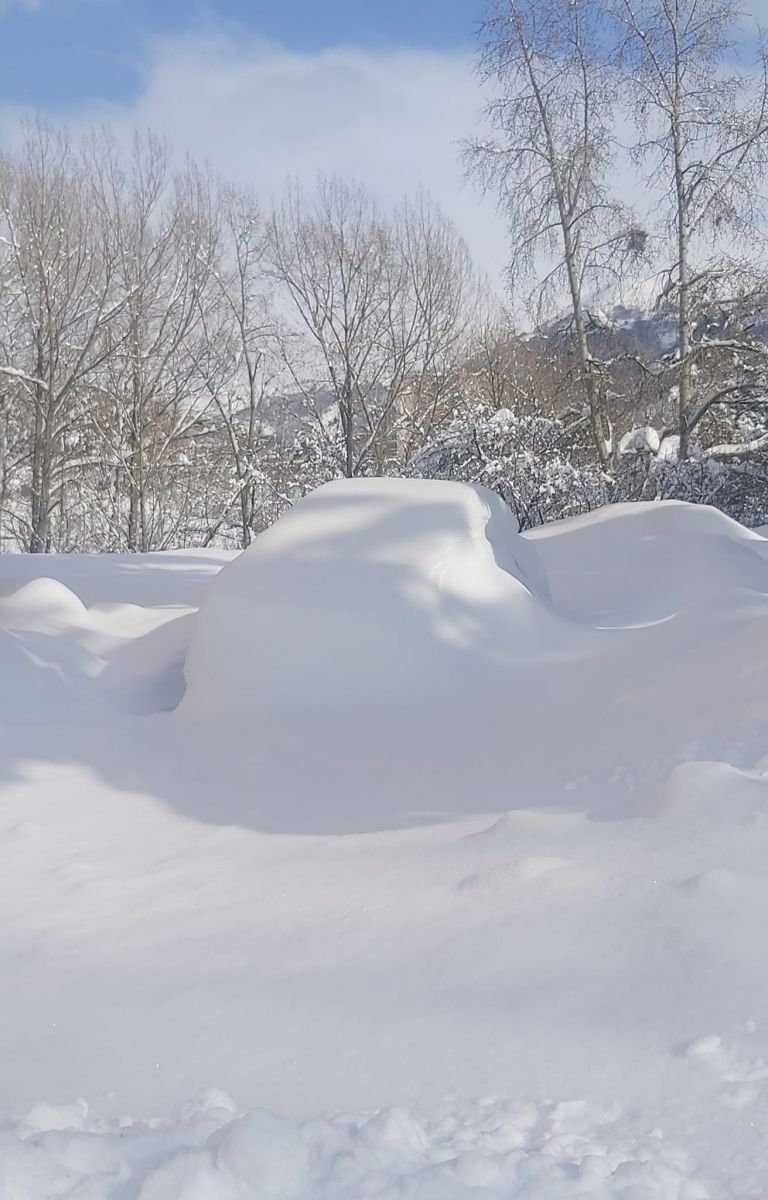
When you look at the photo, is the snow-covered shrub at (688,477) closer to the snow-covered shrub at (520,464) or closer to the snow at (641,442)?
the snow at (641,442)

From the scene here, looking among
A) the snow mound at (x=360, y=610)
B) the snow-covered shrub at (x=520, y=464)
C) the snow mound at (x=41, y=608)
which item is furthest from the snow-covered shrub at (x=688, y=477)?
the snow mound at (x=41, y=608)

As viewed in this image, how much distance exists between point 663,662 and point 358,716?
1216 millimetres

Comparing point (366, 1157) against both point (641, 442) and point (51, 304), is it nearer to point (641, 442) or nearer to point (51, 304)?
point (641, 442)

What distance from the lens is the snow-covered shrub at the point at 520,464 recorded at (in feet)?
34.9

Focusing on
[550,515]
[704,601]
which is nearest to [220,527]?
[550,515]

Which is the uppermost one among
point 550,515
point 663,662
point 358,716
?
point 550,515

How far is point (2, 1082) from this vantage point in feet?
5.64

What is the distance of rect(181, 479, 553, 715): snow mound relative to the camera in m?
3.82

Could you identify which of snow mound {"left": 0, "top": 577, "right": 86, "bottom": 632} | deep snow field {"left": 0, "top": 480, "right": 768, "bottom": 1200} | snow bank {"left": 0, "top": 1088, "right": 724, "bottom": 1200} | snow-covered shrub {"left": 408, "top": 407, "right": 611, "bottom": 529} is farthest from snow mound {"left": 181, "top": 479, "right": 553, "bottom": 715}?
snow-covered shrub {"left": 408, "top": 407, "right": 611, "bottom": 529}

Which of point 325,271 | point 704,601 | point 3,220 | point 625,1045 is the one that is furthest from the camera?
point 325,271

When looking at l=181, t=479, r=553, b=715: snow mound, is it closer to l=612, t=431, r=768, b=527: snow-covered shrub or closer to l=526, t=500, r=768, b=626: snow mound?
l=526, t=500, r=768, b=626: snow mound

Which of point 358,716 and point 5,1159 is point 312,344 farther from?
point 5,1159

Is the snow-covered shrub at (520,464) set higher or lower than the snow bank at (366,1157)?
higher

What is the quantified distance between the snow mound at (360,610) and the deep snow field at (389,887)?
2 cm
